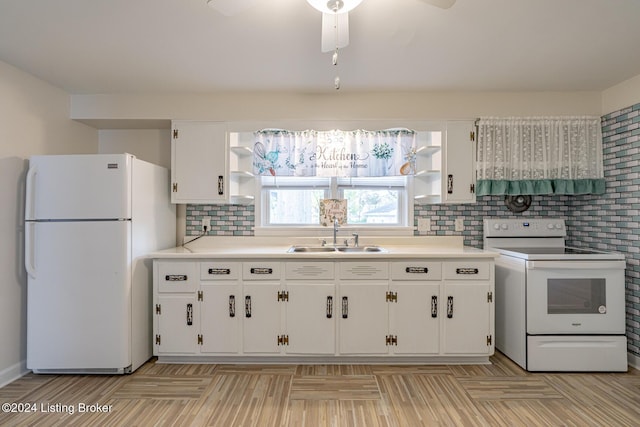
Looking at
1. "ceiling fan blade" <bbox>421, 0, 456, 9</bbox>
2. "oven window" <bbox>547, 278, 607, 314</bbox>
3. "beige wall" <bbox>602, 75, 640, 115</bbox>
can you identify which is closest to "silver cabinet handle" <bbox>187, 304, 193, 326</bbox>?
"ceiling fan blade" <bbox>421, 0, 456, 9</bbox>

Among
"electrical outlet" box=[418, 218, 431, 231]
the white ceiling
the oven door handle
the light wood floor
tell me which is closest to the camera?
the white ceiling

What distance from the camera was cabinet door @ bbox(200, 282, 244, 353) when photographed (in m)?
2.61

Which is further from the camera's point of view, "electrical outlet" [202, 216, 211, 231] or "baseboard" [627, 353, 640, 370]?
"electrical outlet" [202, 216, 211, 231]

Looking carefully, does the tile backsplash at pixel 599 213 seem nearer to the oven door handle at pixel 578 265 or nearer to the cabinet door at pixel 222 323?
the oven door handle at pixel 578 265

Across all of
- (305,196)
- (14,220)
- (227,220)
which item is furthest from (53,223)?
(305,196)

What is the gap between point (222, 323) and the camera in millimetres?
2613

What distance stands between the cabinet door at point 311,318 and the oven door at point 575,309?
4.73ft

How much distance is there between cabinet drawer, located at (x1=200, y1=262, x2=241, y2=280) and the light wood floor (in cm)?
68

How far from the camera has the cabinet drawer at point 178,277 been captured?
103 inches

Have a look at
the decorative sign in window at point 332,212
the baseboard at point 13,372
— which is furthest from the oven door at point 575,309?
the baseboard at point 13,372

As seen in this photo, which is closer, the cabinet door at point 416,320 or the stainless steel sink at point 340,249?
the cabinet door at point 416,320

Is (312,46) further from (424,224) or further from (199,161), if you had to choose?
(424,224)

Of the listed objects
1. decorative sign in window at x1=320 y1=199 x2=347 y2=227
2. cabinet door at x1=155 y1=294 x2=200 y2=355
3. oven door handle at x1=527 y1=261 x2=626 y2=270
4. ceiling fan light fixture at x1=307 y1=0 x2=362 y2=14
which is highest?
ceiling fan light fixture at x1=307 y1=0 x2=362 y2=14

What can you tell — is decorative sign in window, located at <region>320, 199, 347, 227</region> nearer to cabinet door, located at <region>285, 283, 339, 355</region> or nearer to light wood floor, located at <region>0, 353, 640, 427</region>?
cabinet door, located at <region>285, 283, 339, 355</region>
